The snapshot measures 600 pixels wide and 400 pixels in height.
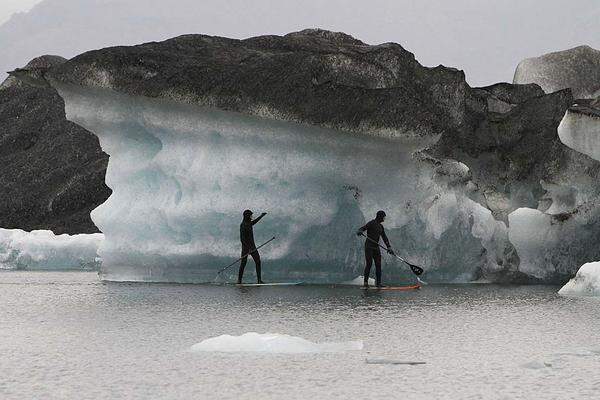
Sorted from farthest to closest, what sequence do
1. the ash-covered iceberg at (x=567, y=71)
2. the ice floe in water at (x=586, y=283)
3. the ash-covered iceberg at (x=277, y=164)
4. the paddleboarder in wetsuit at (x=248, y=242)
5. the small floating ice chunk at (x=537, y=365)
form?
the ash-covered iceberg at (x=567, y=71)
the ash-covered iceberg at (x=277, y=164)
the paddleboarder in wetsuit at (x=248, y=242)
the ice floe in water at (x=586, y=283)
the small floating ice chunk at (x=537, y=365)

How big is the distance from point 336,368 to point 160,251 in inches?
490

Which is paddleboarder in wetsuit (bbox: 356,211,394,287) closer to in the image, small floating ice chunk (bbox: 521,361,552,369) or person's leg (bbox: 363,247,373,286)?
person's leg (bbox: 363,247,373,286)

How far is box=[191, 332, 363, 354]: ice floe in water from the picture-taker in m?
7.86

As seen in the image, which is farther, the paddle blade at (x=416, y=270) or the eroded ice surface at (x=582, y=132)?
the paddle blade at (x=416, y=270)

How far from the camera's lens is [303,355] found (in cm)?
768

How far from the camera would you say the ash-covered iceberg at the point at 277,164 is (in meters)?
18.0

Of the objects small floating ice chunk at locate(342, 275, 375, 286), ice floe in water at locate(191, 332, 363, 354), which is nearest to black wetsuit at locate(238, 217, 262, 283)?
small floating ice chunk at locate(342, 275, 375, 286)

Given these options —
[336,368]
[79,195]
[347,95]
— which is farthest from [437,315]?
[79,195]

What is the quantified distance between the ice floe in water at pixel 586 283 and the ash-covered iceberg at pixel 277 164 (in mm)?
3749

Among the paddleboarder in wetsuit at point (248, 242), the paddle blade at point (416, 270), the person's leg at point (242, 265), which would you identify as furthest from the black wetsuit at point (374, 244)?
the person's leg at point (242, 265)

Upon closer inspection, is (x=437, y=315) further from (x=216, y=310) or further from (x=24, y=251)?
(x=24, y=251)

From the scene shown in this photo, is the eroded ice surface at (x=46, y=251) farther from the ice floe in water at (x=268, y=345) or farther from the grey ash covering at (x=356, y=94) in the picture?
the ice floe in water at (x=268, y=345)

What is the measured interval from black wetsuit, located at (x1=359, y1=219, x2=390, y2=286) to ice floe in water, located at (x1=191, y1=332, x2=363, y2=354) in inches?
361

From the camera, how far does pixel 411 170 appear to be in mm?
18906
